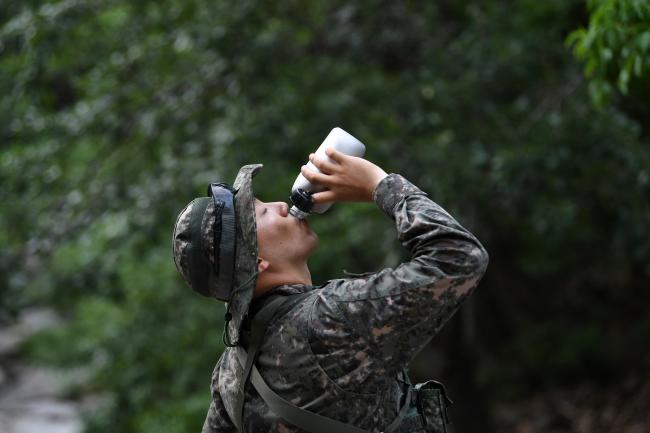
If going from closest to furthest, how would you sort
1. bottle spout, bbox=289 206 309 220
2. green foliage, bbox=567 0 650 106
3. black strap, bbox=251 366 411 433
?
black strap, bbox=251 366 411 433, bottle spout, bbox=289 206 309 220, green foliage, bbox=567 0 650 106

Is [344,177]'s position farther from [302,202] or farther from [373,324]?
[373,324]

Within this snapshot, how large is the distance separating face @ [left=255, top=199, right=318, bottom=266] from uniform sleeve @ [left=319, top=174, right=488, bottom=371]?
24 centimetres

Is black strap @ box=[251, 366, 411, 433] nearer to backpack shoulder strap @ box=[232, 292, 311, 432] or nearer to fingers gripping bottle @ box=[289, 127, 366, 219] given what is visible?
backpack shoulder strap @ box=[232, 292, 311, 432]

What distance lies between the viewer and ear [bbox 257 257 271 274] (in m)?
2.43

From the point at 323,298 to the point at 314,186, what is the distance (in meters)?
0.33

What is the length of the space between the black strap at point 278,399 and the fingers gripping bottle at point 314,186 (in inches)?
9.3

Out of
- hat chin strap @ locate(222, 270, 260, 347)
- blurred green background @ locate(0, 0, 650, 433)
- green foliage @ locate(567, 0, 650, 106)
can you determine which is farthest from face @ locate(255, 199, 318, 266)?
blurred green background @ locate(0, 0, 650, 433)

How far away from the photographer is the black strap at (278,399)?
89.0 inches

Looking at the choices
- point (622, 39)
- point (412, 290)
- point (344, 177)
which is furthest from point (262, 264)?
point (622, 39)

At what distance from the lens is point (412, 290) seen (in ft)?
7.07

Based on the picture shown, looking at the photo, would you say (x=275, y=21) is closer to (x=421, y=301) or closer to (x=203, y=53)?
(x=203, y=53)

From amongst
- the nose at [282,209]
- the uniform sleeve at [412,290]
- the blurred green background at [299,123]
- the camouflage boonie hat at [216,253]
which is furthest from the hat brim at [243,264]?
the blurred green background at [299,123]

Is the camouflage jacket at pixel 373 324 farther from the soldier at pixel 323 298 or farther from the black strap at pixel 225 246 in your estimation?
the black strap at pixel 225 246

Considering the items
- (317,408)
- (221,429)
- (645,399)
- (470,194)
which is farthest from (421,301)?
(645,399)
